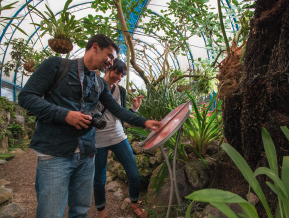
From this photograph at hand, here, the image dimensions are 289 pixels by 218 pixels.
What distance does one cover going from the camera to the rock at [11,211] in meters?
2.23

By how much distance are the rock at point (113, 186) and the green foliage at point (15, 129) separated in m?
4.46

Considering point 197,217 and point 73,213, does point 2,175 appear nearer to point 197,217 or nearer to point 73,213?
point 73,213

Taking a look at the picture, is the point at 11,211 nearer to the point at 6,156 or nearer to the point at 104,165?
the point at 104,165

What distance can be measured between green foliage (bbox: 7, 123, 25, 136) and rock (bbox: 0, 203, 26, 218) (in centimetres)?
417

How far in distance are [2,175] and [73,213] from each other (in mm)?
3346

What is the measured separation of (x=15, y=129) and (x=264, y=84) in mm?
6786

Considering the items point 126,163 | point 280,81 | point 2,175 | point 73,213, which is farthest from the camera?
point 2,175

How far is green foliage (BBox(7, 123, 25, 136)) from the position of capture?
19.0ft

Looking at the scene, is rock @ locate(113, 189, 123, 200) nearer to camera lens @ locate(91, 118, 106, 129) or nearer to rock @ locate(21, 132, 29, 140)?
camera lens @ locate(91, 118, 106, 129)

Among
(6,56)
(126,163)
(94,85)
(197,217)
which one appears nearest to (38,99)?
(94,85)

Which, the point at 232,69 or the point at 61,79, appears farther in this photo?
the point at 232,69

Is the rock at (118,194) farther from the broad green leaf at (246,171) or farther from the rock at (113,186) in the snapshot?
the broad green leaf at (246,171)

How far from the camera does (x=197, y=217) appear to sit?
1565 millimetres

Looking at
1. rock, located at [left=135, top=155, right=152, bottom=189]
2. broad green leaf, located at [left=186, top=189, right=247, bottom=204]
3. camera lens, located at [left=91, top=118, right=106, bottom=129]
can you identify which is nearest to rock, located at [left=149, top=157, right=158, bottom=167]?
rock, located at [left=135, top=155, right=152, bottom=189]
